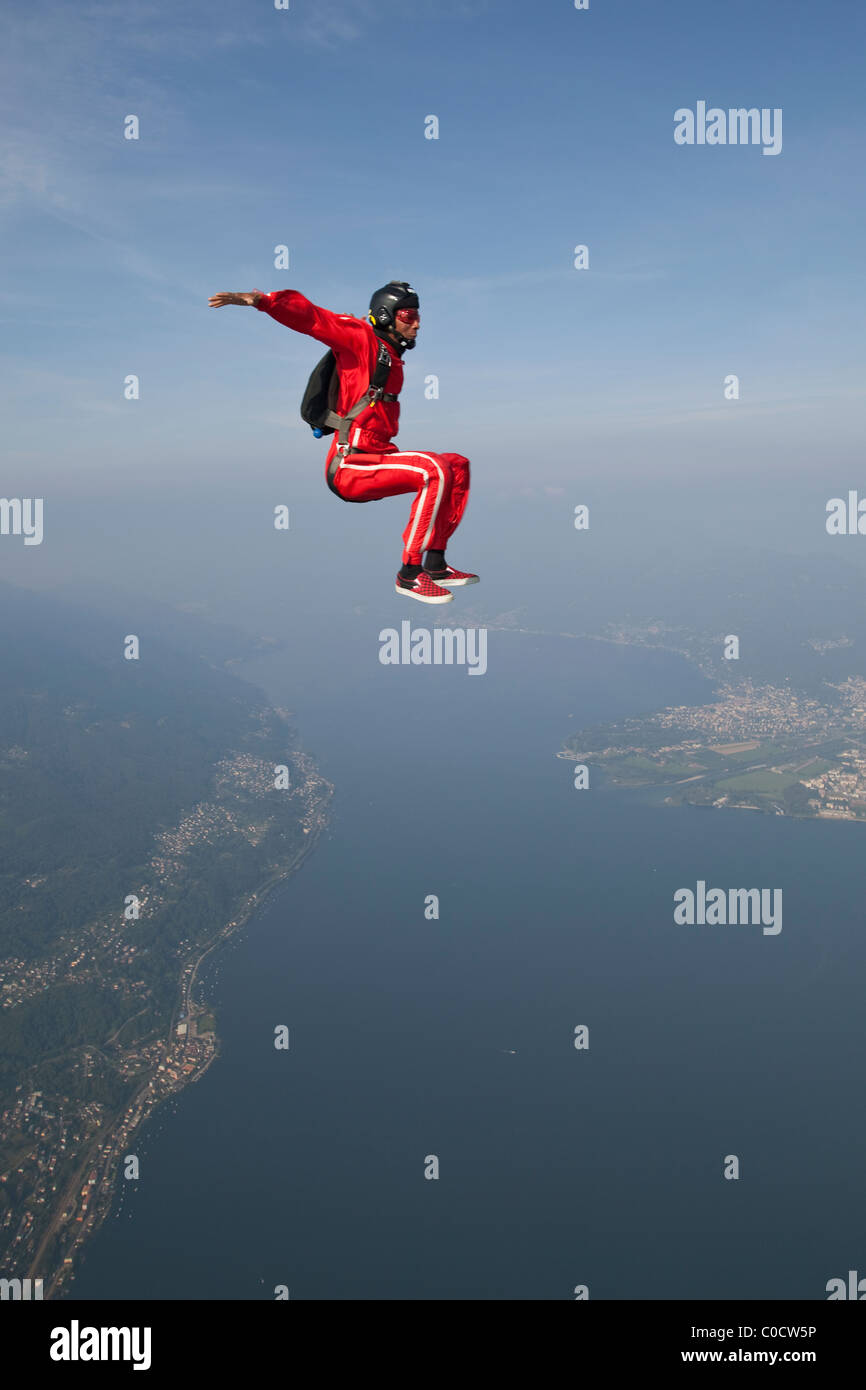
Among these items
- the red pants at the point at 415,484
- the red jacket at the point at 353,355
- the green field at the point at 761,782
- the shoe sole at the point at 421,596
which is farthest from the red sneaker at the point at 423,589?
the green field at the point at 761,782

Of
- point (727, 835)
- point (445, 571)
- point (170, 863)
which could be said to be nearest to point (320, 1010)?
point (170, 863)

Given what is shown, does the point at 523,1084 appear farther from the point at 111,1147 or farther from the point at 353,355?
the point at 353,355

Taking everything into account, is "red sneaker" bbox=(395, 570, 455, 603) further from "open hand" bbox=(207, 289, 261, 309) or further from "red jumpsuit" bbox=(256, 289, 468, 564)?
"open hand" bbox=(207, 289, 261, 309)

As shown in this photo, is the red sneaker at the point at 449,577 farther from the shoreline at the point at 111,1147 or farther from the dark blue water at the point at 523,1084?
the shoreline at the point at 111,1147

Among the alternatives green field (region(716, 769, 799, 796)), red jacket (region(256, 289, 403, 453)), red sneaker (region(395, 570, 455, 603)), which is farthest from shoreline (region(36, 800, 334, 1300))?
green field (region(716, 769, 799, 796))

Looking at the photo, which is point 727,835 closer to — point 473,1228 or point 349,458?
point 473,1228

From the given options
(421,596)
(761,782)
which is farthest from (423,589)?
(761,782)
